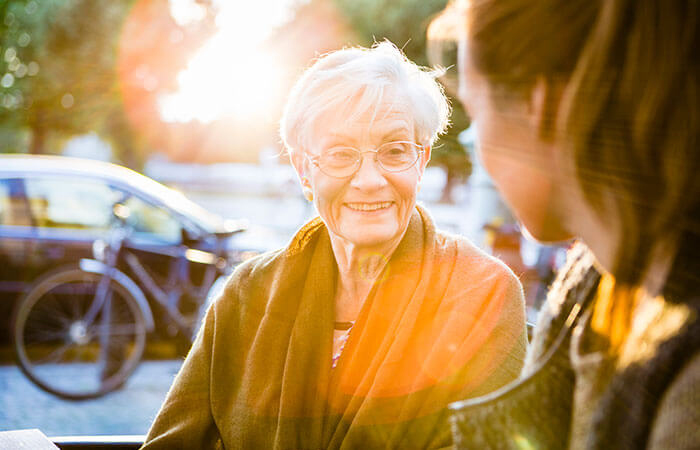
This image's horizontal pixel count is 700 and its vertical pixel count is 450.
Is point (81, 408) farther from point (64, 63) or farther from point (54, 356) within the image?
point (64, 63)

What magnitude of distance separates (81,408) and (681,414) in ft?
17.3

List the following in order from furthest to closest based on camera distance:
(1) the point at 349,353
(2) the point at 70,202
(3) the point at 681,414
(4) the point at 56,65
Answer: (4) the point at 56,65, (2) the point at 70,202, (1) the point at 349,353, (3) the point at 681,414

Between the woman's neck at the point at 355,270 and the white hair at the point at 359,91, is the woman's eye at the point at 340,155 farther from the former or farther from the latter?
the woman's neck at the point at 355,270

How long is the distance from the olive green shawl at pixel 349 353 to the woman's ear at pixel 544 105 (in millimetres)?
1037

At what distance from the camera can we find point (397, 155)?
2107mm

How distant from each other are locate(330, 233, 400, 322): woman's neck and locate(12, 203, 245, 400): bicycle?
136 inches

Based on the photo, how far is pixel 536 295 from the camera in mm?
6961

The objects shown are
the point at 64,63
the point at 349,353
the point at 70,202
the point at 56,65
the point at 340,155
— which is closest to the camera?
the point at 349,353

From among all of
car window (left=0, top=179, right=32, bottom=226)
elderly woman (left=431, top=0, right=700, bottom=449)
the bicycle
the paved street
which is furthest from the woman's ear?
car window (left=0, top=179, right=32, bottom=226)

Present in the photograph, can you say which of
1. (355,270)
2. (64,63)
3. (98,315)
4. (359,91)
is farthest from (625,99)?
(64,63)

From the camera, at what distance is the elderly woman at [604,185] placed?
785 mm

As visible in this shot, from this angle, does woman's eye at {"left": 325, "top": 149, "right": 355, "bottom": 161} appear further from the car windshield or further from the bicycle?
the car windshield

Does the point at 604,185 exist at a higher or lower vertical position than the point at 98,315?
higher

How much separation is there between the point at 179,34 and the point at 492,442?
21.8 metres
